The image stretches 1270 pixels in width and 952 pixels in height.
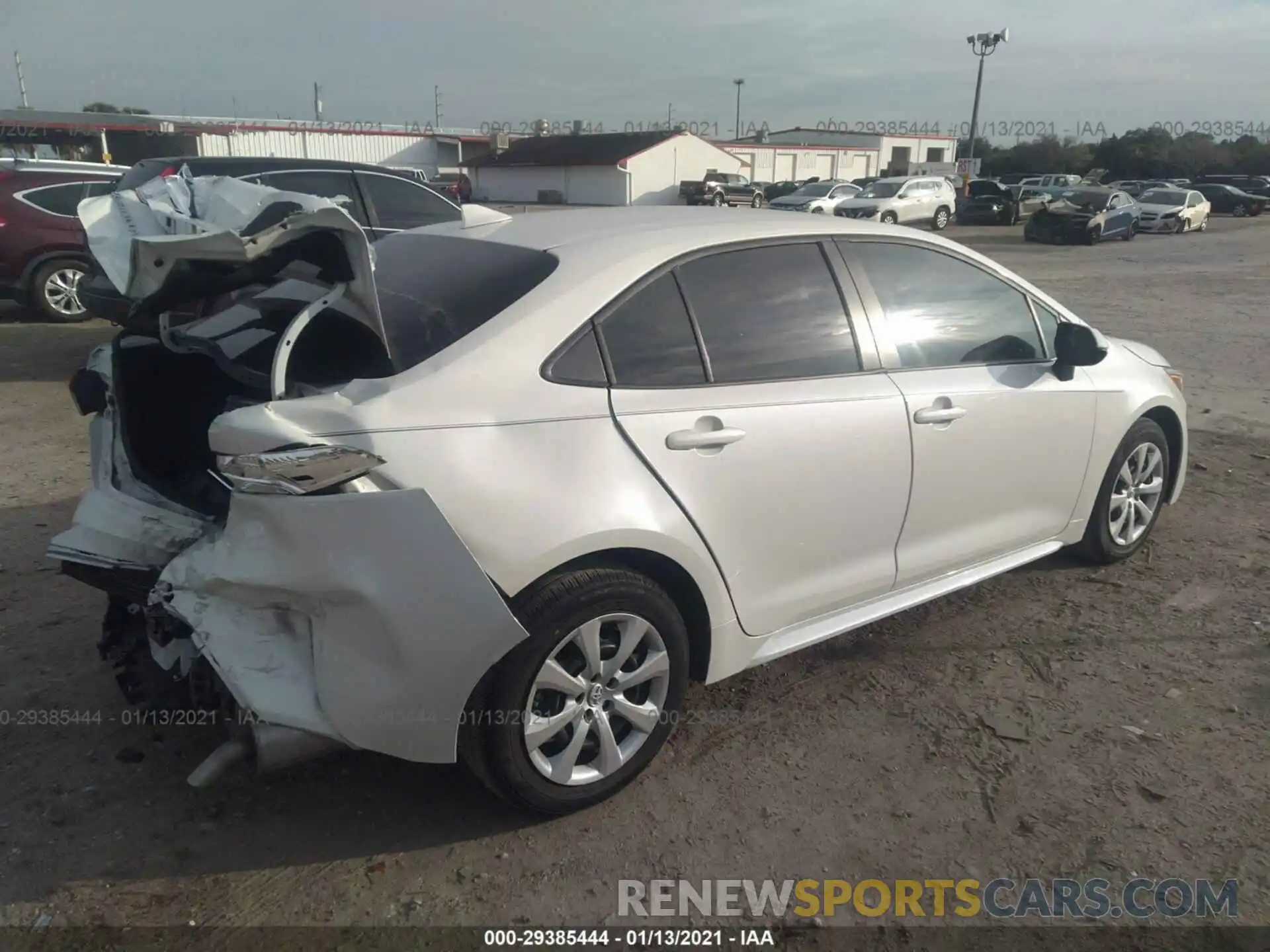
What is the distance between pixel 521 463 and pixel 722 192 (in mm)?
38287

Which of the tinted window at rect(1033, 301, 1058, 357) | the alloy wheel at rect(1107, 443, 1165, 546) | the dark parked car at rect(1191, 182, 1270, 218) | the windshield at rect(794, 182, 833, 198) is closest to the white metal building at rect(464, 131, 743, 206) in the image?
the windshield at rect(794, 182, 833, 198)

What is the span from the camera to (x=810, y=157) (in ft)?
202

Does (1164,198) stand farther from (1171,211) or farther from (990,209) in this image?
(990,209)

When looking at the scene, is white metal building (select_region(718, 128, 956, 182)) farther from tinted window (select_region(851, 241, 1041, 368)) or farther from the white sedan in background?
tinted window (select_region(851, 241, 1041, 368))

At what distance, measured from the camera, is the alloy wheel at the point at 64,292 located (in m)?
9.88

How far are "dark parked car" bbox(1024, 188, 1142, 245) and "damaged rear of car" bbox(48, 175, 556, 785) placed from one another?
2603cm

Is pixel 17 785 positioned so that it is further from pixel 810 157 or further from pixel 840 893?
pixel 810 157

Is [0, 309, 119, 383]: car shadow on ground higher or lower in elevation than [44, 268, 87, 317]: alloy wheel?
lower

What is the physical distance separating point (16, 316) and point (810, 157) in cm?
5725

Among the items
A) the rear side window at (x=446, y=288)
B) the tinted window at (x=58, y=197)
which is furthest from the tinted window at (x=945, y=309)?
the tinted window at (x=58, y=197)

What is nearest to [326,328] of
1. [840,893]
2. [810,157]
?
[840,893]

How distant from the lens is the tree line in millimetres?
58125

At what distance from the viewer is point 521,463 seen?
2.48m

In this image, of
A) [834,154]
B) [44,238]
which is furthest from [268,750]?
[834,154]
